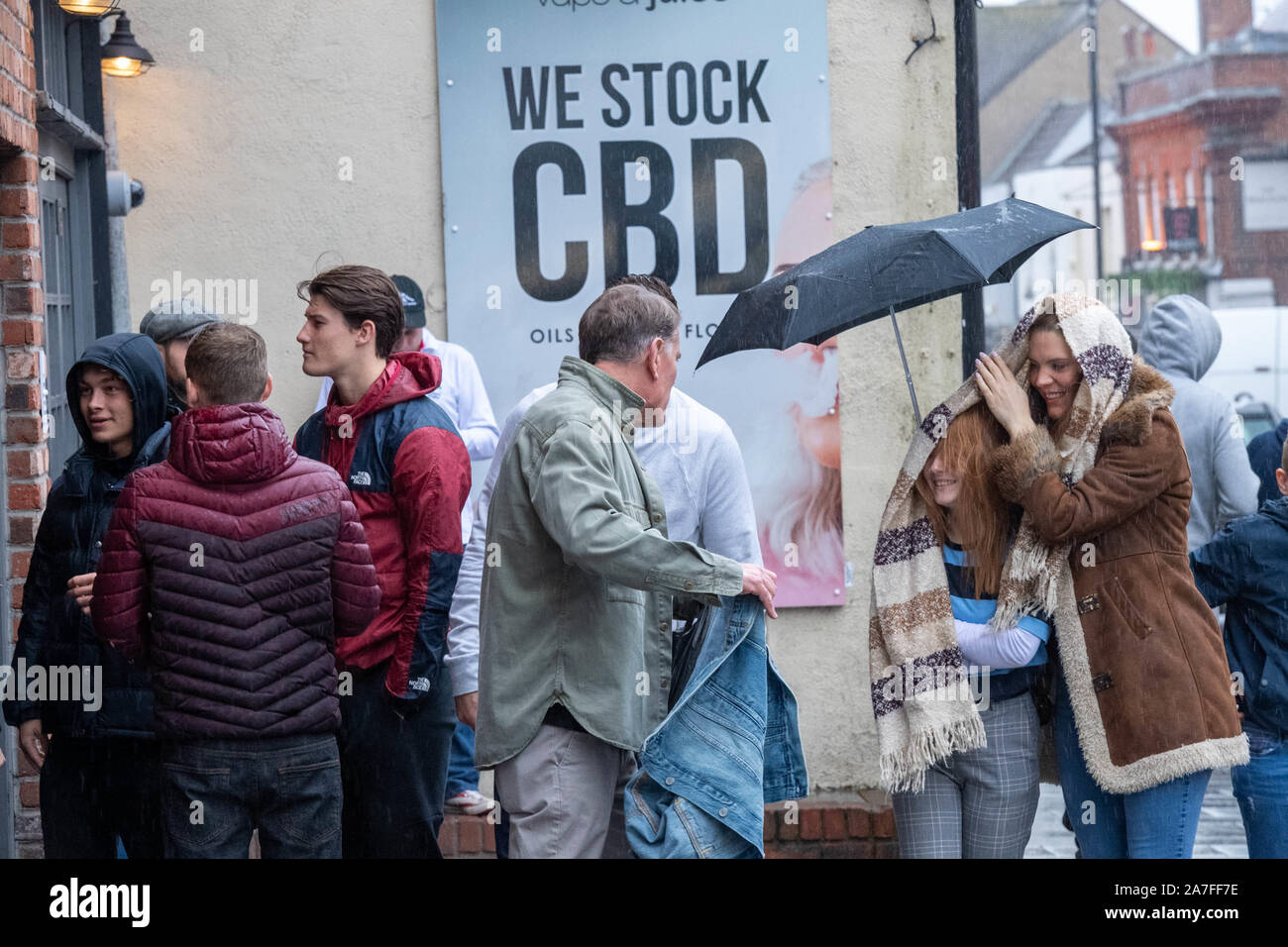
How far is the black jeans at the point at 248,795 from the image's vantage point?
3.51 metres

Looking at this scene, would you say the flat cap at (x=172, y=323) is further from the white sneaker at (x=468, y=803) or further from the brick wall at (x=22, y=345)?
the white sneaker at (x=468, y=803)

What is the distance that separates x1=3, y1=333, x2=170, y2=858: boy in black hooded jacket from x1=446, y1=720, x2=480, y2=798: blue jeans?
1922 millimetres

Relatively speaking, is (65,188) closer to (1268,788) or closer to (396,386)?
(396,386)

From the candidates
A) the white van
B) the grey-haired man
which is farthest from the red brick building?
the grey-haired man

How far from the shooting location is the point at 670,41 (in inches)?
235

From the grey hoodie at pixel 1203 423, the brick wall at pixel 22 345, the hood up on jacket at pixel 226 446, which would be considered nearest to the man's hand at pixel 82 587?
the hood up on jacket at pixel 226 446

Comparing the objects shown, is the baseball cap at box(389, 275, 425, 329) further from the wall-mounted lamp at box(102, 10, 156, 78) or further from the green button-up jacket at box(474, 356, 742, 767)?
Answer: the green button-up jacket at box(474, 356, 742, 767)

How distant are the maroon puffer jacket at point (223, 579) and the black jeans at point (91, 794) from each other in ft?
1.89

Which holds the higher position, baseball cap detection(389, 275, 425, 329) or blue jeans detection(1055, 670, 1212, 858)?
baseball cap detection(389, 275, 425, 329)

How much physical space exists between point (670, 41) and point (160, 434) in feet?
9.28

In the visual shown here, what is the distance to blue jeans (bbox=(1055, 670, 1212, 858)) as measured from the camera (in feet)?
12.3

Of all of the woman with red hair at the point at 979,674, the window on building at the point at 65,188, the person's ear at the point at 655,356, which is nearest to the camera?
the person's ear at the point at 655,356

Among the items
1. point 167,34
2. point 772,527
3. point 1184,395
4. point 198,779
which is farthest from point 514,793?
point 167,34

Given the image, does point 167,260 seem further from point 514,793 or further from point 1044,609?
point 1044,609
